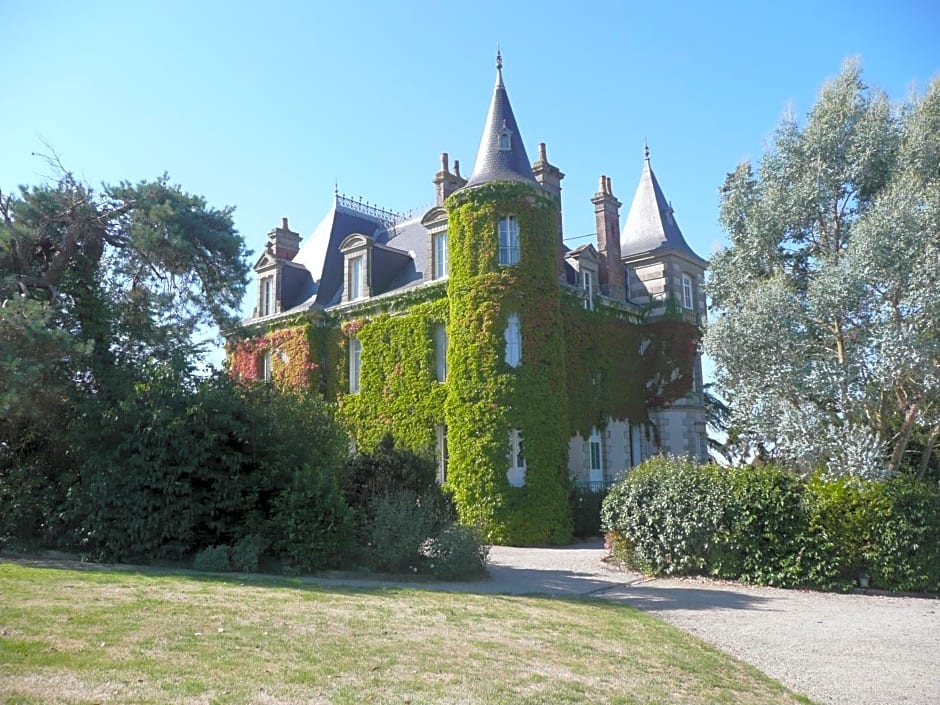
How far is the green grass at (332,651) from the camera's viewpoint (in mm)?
5598

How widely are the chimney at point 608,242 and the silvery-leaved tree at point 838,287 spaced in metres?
8.97

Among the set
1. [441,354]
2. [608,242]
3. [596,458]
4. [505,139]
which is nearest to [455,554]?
[441,354]

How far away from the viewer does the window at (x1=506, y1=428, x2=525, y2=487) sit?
19.7m

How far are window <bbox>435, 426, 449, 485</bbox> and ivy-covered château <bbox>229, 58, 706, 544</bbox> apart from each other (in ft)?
0.21

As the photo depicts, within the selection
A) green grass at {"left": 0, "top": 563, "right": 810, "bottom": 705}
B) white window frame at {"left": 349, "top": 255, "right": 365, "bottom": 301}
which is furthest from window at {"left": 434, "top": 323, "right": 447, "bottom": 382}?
green grass at {"left": 0, "top": 563, "right": 810, "bottom": 705}

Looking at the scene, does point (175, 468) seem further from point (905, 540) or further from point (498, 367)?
point (905, 540)

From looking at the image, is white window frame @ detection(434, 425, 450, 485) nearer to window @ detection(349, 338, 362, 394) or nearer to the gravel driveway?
window @ detection(349, 338, 362, 394)

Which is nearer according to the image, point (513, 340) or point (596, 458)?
point (513, 340)

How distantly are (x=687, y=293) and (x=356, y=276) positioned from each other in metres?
11.3

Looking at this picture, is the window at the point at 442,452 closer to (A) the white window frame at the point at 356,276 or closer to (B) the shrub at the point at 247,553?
(A) the white window frame at the point at 356,276

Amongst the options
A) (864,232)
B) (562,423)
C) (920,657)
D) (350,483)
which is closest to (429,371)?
(562,423)

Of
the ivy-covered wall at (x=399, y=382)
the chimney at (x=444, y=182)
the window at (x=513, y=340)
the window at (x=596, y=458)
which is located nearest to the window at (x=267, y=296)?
the ivy-covered wall at (x=399, y=382)

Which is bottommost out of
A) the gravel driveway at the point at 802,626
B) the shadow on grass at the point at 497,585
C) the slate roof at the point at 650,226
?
the gravel driveway at the point at 802,626

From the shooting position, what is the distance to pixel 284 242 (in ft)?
94.8
